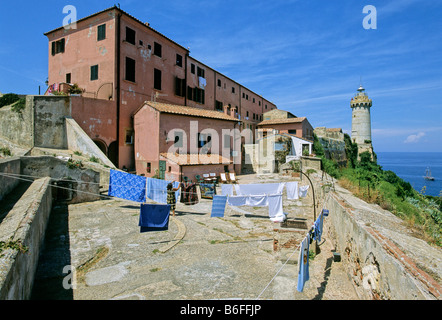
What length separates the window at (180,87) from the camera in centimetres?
2666

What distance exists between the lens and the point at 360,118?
53188mm

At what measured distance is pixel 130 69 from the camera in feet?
70.9

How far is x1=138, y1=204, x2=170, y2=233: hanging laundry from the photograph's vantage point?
9320 mm

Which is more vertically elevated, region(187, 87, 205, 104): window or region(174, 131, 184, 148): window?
region(187, 87, 205, 104): window

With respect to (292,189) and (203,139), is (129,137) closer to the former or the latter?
(203,139)

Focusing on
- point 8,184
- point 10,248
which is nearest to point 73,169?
point 8,184

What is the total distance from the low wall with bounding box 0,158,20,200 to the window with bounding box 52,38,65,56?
17410mm

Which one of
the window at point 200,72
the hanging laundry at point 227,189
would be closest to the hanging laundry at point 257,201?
the hanging laundry at point 227,189

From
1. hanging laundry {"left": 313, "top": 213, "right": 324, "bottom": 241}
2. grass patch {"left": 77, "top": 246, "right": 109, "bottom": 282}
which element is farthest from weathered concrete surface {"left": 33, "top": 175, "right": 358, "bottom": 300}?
hanging laundry {"left": 313, "top": 213, "right": 324, "bottom": 241}

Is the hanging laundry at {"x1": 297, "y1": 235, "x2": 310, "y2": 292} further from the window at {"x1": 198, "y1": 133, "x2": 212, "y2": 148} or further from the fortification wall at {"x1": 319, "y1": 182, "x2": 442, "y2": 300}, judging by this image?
the window at {"x1": 198, "y1": 133, "x2": 212, "y2": 148}

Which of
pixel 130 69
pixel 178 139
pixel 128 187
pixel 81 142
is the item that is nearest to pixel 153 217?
pixel 128 187

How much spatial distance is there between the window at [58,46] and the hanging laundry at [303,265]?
28095mm
